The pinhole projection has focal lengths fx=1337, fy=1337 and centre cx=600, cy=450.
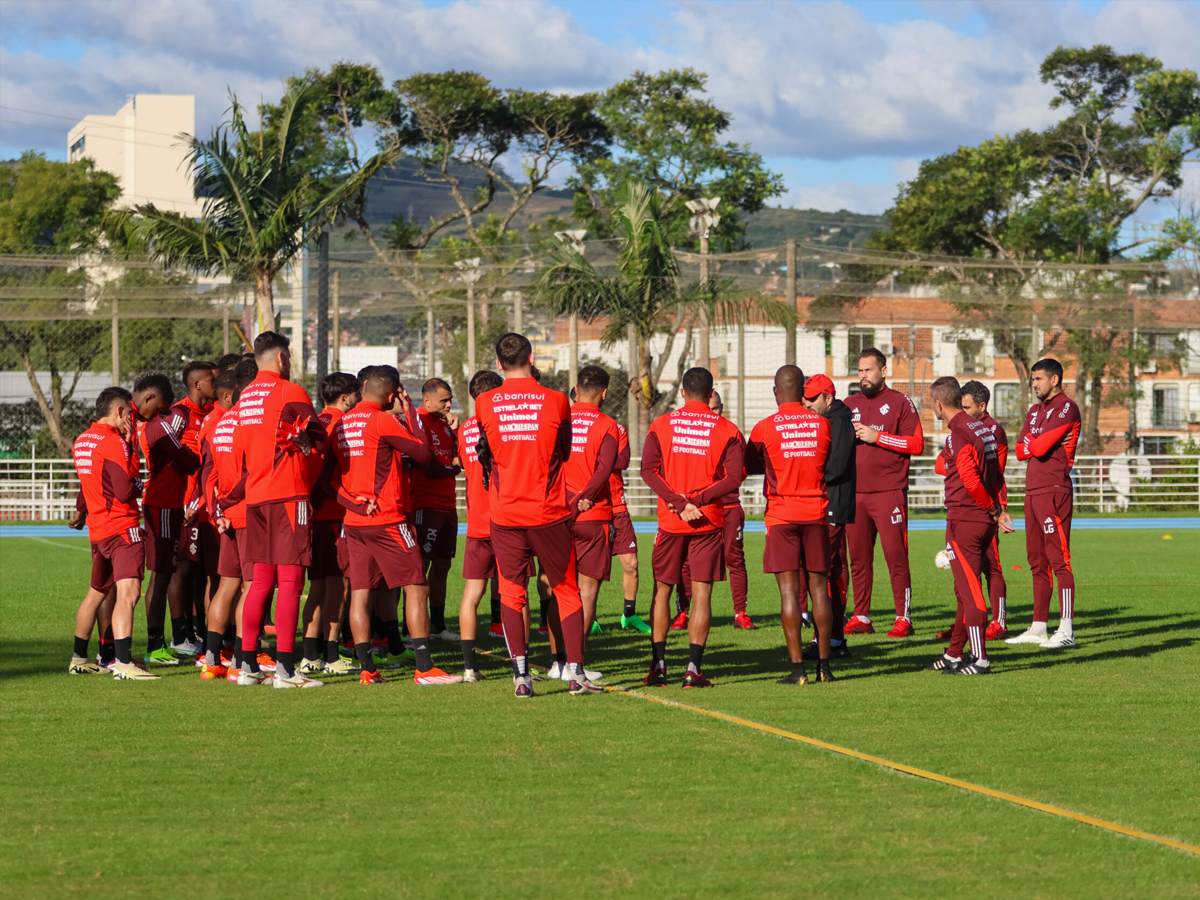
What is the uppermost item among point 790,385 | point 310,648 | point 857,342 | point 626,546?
point 857,342

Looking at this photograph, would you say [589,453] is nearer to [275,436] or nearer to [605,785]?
[275,436]

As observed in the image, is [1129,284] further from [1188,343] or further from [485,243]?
[485,243]

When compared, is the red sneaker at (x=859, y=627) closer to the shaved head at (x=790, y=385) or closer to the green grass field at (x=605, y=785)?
the green grass field at (x=605, y=785)

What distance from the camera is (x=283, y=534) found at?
806 centimetres

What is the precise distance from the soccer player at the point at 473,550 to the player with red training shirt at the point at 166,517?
6.33 feet

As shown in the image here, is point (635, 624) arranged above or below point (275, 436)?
below

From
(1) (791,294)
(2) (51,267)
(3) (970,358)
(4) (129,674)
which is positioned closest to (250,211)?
(2) (51,267)

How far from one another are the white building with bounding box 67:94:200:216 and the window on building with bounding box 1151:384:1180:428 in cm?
7791

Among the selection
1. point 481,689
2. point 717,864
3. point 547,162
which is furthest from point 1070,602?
point 547,162

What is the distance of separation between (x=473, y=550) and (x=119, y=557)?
229 centimetres

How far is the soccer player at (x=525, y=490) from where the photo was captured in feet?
25.2

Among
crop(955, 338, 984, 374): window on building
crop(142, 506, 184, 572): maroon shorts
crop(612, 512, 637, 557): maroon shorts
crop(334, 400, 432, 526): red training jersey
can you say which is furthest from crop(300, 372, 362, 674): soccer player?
crop(955, 338, 984, 374): window on building

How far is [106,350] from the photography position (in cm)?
3612

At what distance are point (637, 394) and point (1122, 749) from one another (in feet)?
71.9
